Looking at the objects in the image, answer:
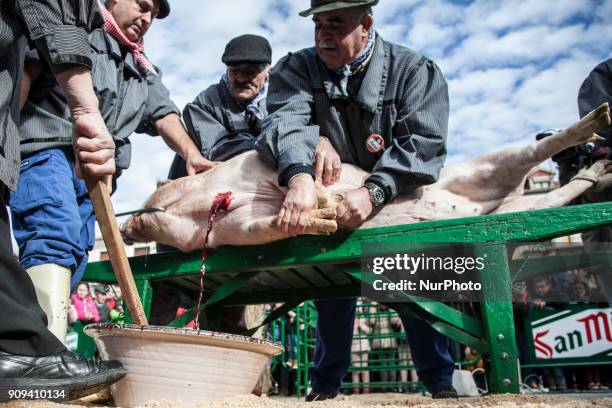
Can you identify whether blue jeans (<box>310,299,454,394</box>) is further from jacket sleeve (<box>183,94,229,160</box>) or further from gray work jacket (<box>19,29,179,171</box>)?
gray work jacket (<box>19,29,179,171</box>)

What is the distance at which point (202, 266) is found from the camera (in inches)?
127

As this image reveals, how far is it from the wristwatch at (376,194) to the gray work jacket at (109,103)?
1.38m

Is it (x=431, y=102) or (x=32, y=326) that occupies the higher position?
(x=431, y=102)

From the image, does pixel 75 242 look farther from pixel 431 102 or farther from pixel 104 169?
pixel 431 102

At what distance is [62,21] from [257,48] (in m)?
2.40

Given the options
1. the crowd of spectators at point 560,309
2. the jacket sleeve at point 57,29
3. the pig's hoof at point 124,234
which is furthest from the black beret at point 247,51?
the crowd of spectators at point 560,309

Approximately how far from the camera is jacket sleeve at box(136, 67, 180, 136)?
148 inches

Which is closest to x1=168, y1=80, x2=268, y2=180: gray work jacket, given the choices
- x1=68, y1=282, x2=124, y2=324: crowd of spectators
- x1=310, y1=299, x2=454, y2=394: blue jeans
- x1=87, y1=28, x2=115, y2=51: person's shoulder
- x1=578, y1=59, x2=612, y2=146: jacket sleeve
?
x1=87, y1=28, x2=115, y2=51: person's shoulder

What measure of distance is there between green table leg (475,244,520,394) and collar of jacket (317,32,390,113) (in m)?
1.07

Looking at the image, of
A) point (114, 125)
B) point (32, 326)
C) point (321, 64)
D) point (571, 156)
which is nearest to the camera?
point (32, 326)

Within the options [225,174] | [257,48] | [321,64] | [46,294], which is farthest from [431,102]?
[46,294]

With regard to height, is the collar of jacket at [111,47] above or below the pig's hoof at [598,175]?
above

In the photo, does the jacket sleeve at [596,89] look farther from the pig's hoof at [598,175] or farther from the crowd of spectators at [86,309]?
the crowd of spectators at [86,309]

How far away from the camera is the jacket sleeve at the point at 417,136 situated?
3.13 metres
